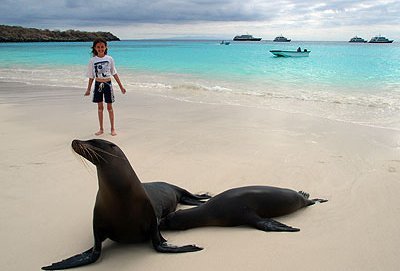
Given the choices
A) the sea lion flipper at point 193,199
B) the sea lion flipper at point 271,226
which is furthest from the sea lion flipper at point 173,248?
the sea lion flipper at point 193,199

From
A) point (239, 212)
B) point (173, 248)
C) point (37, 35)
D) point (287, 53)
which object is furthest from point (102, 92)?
point (37, 35)

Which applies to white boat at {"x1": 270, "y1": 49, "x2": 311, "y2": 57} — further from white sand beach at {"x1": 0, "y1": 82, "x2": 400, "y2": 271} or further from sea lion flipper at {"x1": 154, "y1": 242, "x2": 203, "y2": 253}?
sea lion flipper at {"x1": 154, "y1": 242, "x2": 203, "y2": 253}

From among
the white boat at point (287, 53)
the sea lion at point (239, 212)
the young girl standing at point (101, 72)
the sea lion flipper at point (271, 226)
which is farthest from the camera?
the white boat at point (287, 53)

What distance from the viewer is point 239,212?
350 centimetres

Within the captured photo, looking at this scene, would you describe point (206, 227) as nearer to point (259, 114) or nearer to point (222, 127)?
point (222, 127)

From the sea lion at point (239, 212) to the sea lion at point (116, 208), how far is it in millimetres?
403

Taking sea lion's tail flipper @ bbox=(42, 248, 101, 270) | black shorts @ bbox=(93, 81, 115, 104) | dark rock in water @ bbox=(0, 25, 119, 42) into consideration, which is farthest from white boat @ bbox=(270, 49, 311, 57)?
dark rock in water @ bbox=(0, 25, 119, 42)

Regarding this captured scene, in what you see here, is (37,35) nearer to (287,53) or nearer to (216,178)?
(287,53)

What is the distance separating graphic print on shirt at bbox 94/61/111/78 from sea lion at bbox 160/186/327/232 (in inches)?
163

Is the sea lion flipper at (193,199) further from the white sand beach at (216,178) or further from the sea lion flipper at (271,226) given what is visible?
the sea lion flipper at (271,226)

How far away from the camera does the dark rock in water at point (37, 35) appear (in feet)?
340

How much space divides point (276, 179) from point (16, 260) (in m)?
2.90

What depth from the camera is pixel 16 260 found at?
2949 millimetres

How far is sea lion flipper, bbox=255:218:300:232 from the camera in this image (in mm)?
3350
